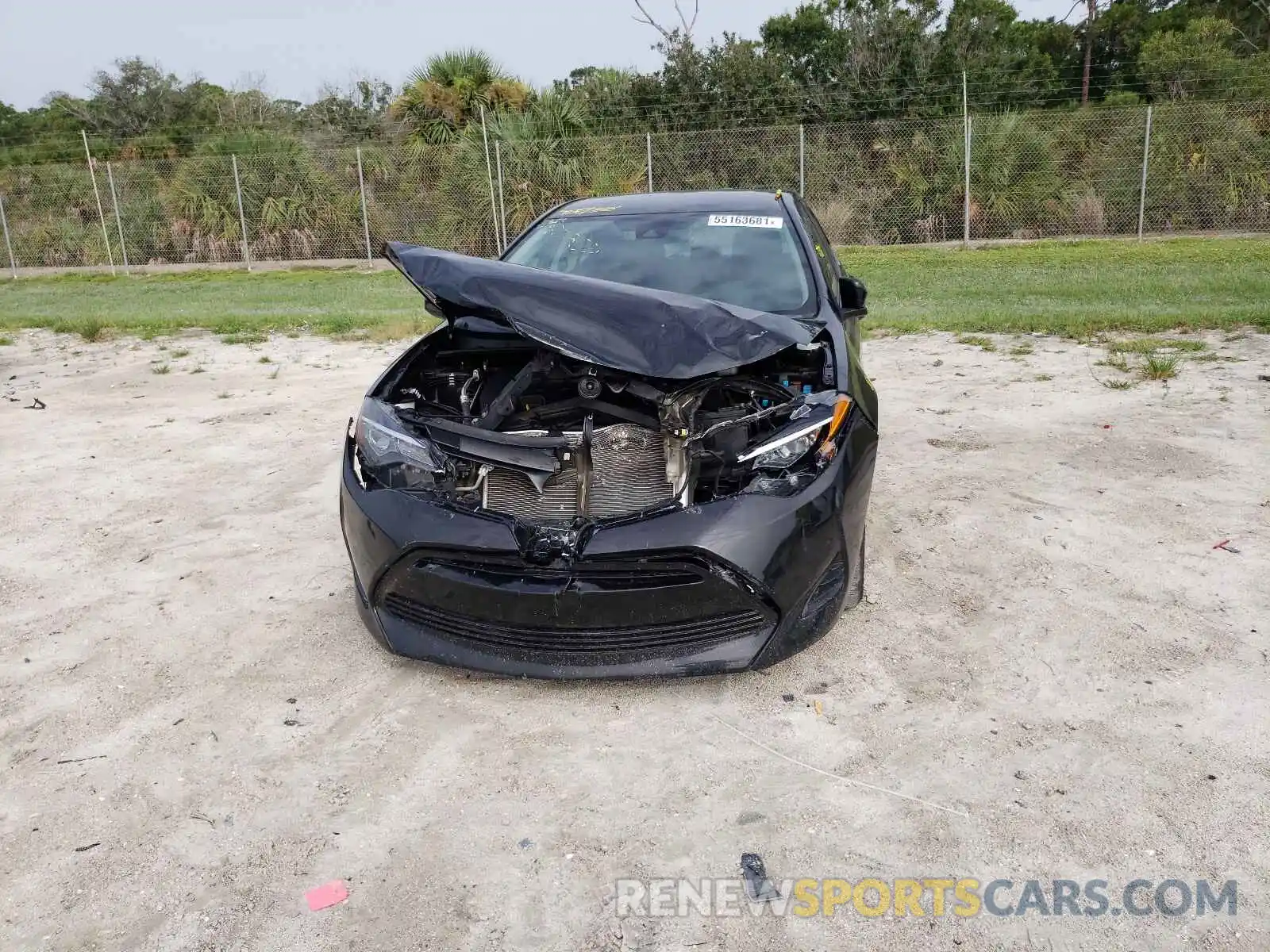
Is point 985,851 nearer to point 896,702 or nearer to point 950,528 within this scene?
point 896,702

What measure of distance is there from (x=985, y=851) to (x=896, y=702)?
67 centimetres

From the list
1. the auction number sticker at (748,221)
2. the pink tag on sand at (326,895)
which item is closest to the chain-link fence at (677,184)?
the auction number sticker at (748,221)

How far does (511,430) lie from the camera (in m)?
3.40

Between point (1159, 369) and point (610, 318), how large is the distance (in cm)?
484

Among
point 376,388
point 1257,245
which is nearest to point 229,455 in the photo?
point 376,388

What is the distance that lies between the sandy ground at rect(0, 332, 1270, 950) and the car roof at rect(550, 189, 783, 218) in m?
1.51

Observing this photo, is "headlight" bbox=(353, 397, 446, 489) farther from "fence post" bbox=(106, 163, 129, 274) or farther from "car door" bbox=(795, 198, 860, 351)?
"fence post" bbox=(106, 163, 129, 274)

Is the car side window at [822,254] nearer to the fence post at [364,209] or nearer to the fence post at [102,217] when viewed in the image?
the fence post at [364,209]

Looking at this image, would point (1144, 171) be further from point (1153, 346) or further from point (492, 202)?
point (492, 202)

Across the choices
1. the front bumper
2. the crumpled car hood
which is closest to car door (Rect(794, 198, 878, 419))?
the crumpled car hood

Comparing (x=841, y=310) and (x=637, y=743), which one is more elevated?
(x=841, y=310)

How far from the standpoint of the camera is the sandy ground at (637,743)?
2.16 m

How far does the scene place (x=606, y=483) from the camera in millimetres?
3125

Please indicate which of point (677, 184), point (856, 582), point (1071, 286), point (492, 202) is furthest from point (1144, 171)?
A: point (856, 582)
